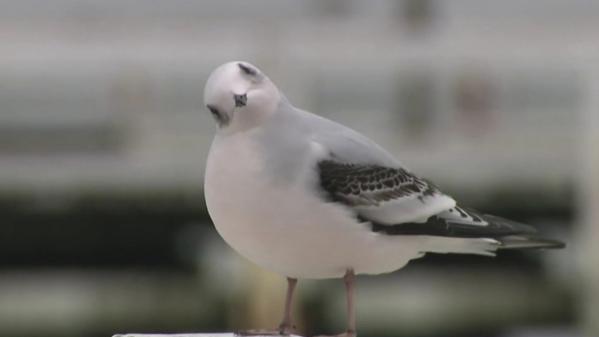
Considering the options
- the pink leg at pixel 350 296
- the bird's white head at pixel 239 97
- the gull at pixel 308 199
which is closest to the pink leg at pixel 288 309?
the gull at pixel 308 199

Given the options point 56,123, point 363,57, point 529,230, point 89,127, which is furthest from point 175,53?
point 529,230

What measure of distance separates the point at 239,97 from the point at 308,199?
0.72 ft

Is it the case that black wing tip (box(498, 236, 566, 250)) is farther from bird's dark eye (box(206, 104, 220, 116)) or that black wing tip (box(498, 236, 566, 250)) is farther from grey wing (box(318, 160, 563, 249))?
bird's dark eye (box(206, 104, 220, 116))

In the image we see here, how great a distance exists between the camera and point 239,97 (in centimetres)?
258

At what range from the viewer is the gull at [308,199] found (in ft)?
8.63

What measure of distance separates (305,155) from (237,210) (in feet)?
0.54

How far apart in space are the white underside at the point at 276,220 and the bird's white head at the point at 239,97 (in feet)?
0.12

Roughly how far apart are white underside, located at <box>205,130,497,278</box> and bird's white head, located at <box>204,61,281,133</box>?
0.12ft

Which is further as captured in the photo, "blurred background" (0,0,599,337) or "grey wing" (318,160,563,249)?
"blurred background" (0,0,599,337)

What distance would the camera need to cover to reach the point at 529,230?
296 centimetres

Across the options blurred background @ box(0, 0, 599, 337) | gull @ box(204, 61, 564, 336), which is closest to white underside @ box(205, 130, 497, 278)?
gull @ box(204, 61, 564, 336)

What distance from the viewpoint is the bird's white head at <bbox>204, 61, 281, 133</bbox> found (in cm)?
257

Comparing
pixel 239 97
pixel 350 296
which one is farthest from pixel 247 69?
pixel 350 296

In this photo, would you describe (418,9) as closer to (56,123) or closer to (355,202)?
(56,123)
